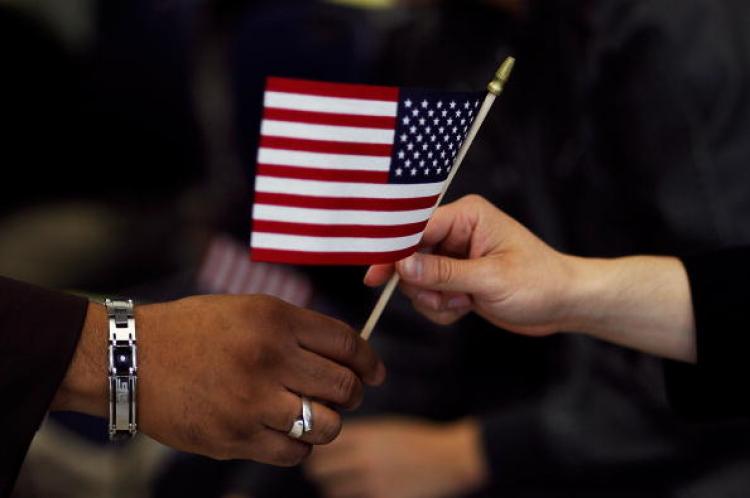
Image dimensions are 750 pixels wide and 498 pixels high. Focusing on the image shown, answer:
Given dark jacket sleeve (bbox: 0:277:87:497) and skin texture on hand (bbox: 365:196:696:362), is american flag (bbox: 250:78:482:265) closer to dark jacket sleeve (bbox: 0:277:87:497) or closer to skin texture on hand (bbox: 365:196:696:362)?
skin texture on hand (bbox: 365:196:696:362)

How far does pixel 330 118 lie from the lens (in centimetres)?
103

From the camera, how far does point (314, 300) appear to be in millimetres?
2180

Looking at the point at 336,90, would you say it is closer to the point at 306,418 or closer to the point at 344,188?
the point at 344,188

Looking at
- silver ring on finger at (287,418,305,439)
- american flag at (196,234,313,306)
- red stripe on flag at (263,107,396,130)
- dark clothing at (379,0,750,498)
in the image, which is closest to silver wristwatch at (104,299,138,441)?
silver ring on finger at (287,418,305,439)

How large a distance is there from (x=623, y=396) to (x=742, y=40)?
55 centimetres

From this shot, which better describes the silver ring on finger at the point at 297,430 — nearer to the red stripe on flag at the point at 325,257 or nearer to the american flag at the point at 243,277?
the red stripe on flag at the point at 325,257

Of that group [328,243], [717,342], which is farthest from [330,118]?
[717,342]

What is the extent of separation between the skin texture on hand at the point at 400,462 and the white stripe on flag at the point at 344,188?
849mm

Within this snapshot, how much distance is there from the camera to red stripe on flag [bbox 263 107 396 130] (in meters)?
1.02

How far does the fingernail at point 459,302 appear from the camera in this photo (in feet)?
4.11

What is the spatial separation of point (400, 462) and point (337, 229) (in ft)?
2.84

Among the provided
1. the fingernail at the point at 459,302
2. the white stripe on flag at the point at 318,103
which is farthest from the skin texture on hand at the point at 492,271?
the white stripe on flag at the point at 318,103

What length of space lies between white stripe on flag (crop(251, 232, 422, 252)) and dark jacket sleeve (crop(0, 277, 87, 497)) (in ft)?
0.69

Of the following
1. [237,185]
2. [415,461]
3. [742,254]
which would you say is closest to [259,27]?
[237,185]
